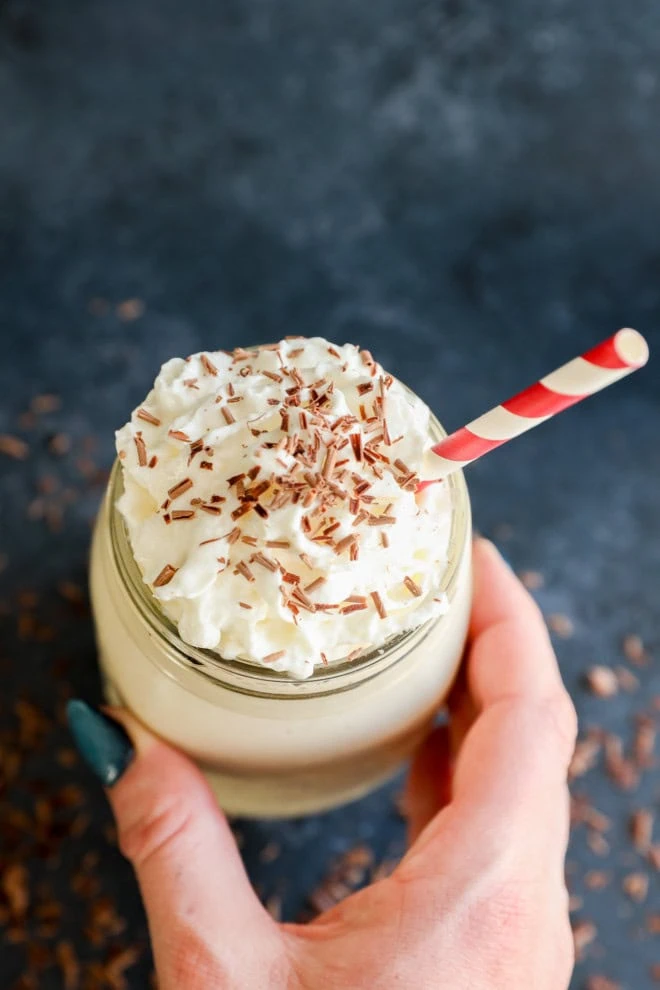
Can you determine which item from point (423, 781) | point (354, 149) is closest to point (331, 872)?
point (423, 781)

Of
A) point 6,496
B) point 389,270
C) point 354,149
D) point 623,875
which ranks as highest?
point 354,149

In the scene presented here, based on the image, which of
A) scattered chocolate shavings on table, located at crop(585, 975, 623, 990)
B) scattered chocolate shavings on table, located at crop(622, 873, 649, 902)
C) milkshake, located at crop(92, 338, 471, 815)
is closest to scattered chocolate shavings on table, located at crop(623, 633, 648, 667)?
scattered chocolate shavings on table, located at crop(622, 873, 649, 902)

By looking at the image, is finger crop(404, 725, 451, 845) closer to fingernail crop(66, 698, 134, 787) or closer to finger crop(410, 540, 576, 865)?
finger crop(410, 540, 576, 865)

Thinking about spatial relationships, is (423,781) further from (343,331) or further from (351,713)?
(343,331)

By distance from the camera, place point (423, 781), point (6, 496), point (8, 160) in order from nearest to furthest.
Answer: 1. point (423, 781)
2. point (6, 496)
3. point (8, 160)

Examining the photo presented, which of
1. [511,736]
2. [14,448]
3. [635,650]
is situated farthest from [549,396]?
[14,448]

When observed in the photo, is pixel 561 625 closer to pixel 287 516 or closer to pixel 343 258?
pixel 343 258

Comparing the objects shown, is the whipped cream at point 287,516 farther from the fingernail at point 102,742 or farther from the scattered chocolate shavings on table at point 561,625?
the scattered chocolate shavings on table at point 561,625
